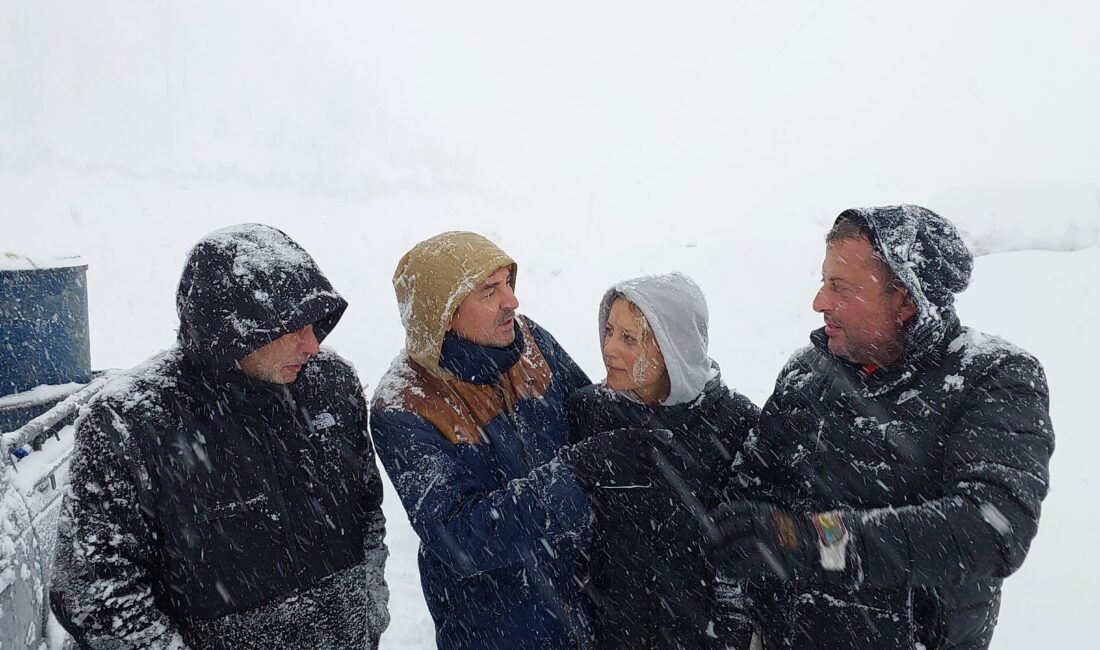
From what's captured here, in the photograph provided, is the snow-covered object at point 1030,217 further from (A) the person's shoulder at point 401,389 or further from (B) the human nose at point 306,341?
(B) the human nose at point 306,341

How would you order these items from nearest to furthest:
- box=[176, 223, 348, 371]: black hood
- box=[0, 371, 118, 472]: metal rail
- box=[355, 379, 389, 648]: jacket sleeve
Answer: box=[176, 223, 348, 371]: black hood, box=[355, 379, 389, 648]: jacket sleeve, box=[0, 371, 118, 472]: metal rail

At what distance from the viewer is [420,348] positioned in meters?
2.35

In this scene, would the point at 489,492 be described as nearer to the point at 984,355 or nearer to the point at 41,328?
the point at 984,355

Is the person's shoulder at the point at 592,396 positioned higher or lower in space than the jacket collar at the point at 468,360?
lower

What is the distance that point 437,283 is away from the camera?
235cm

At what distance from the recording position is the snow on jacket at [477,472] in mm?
2129

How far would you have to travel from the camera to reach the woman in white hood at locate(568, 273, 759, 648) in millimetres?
2434

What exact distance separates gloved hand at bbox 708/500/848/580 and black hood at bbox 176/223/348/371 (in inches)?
58.7

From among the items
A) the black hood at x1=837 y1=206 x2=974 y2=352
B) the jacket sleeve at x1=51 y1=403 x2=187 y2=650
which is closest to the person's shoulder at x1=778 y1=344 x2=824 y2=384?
the black hood at x1=837 y1=206 x2=974 y2=352

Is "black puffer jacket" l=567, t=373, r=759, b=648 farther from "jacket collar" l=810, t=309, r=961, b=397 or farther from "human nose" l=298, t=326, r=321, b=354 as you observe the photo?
"human nose" l=298, t=326, r=321, b=354

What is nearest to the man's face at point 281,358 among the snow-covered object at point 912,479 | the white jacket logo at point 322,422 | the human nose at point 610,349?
the white jacket logo at point 322,422

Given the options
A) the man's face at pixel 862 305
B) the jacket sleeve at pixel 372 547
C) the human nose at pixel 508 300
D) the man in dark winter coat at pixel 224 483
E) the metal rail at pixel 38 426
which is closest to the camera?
the man in dark winter coat at pixel 224 483

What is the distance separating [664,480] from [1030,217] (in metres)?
12.5

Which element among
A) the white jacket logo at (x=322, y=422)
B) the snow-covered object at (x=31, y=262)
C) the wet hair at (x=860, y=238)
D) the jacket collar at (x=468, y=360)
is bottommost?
the white jacket logo at (x=322, y=422)
